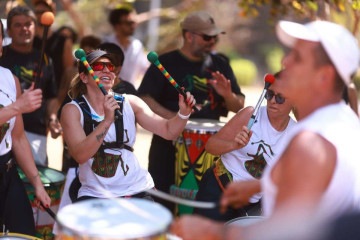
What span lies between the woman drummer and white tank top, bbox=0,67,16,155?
28 centimetres

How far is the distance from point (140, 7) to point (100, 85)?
19.7 metres

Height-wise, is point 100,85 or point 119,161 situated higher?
point 100,85

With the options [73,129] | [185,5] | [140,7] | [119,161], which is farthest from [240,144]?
[140,7]

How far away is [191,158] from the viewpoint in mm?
4824

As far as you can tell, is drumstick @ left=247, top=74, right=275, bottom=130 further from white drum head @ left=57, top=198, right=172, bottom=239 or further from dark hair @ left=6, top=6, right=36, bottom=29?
dark hair @ left=6, top=6, right=36, bottom=29

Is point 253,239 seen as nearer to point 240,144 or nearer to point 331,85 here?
point 331,85

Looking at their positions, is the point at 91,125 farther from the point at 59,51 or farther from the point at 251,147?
the point at 59,51

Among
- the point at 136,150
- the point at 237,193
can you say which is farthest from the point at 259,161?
the point at 136,150

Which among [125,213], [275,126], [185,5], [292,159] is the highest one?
[292,159]

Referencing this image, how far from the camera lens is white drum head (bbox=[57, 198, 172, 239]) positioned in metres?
2.16

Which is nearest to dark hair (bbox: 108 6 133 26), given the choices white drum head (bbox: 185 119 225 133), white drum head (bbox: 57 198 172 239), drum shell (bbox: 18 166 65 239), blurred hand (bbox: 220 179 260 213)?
white drum head (bbox: 185 119 225 133)

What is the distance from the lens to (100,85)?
3506mm

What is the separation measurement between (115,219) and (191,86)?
9.62 ft

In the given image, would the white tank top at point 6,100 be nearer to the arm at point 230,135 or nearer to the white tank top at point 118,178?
the white tank top at point 118,178
